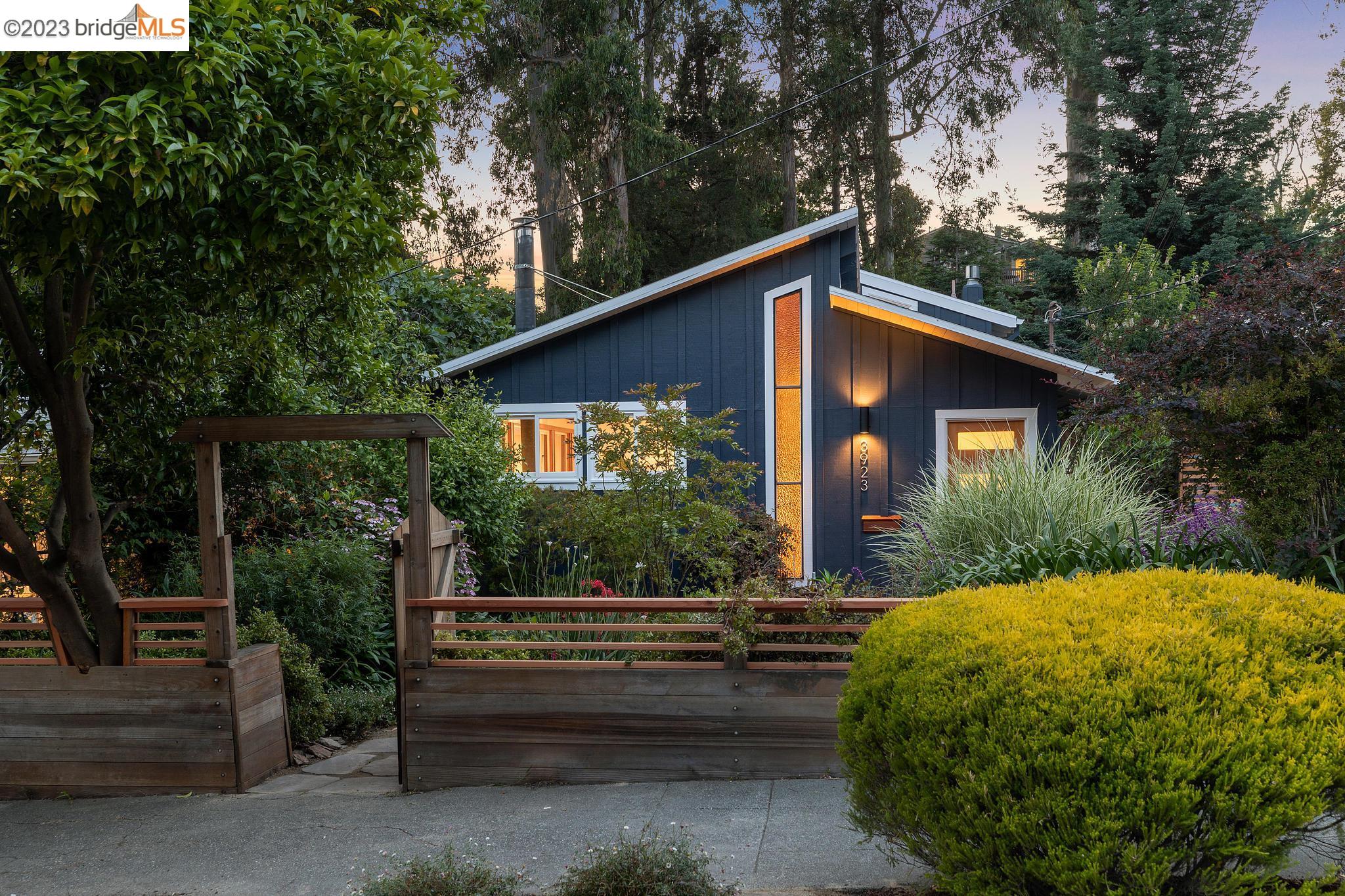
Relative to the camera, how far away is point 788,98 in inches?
864

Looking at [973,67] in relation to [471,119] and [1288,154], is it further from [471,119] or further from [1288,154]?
[471,119]

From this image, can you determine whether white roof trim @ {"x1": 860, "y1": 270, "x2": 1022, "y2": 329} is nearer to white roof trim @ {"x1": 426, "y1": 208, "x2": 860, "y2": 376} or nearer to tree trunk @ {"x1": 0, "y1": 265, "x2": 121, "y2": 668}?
white roof trim @ {"x1": 426, "y1": 208, "x2": 860, "y2": 376}

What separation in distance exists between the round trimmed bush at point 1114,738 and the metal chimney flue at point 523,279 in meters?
12.5

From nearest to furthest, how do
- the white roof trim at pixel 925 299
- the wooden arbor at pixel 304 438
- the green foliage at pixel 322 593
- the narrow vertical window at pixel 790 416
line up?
1. the wooden arbor at pixel 304 438
2. the green foliage at pixel 322 593
3. the narrow vertical window at pixel 790 416
4. the white roof trim at pixel 925 299

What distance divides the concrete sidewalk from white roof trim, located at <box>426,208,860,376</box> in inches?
256

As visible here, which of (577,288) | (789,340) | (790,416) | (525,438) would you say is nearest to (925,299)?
(789,340)

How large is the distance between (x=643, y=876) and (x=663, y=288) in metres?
8.54

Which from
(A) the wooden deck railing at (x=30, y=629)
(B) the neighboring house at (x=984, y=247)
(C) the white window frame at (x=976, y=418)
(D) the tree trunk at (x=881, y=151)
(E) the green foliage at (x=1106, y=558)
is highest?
(D) the tree trunk at (x=881, y=151)

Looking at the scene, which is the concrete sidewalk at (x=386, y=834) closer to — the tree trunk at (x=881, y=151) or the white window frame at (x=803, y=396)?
the white window frame at (x=803, y=396)

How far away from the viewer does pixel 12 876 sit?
3861 millimetres

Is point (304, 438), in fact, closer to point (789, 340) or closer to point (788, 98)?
point (789, 340)

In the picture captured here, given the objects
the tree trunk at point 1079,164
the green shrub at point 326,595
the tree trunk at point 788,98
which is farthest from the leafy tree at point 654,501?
the tree trunk at point 788,98

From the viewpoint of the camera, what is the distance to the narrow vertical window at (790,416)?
433 inches

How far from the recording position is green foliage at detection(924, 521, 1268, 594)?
17.1 feet
